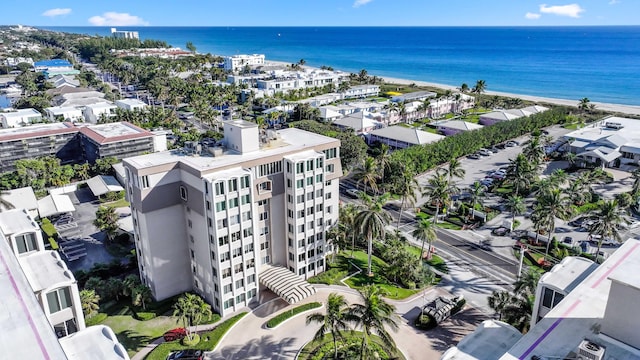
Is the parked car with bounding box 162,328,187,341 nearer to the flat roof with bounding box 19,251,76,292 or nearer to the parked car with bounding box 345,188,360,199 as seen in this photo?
the flat roof with bounding box 19,251,76,292

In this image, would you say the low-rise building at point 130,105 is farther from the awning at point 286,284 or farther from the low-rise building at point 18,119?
the awning at point 286,284

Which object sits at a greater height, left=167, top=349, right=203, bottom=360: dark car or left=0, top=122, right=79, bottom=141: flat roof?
left=0, top=122, right=79, bottom=141: flat roof

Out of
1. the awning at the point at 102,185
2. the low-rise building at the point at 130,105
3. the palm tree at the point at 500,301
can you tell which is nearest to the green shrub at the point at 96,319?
the awning at the point at 102,185

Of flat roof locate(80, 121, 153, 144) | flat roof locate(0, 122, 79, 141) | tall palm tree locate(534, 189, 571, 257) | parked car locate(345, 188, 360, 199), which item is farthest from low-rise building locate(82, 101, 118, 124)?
tall palm tree locate(534, 189, 571, 257)

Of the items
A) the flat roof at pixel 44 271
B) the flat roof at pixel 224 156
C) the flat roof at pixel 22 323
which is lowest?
the flat roof at pixel 44 271

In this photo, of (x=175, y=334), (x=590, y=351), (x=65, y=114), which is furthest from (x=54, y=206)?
(x=590, y=351)

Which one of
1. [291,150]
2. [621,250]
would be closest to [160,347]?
[291,150]
